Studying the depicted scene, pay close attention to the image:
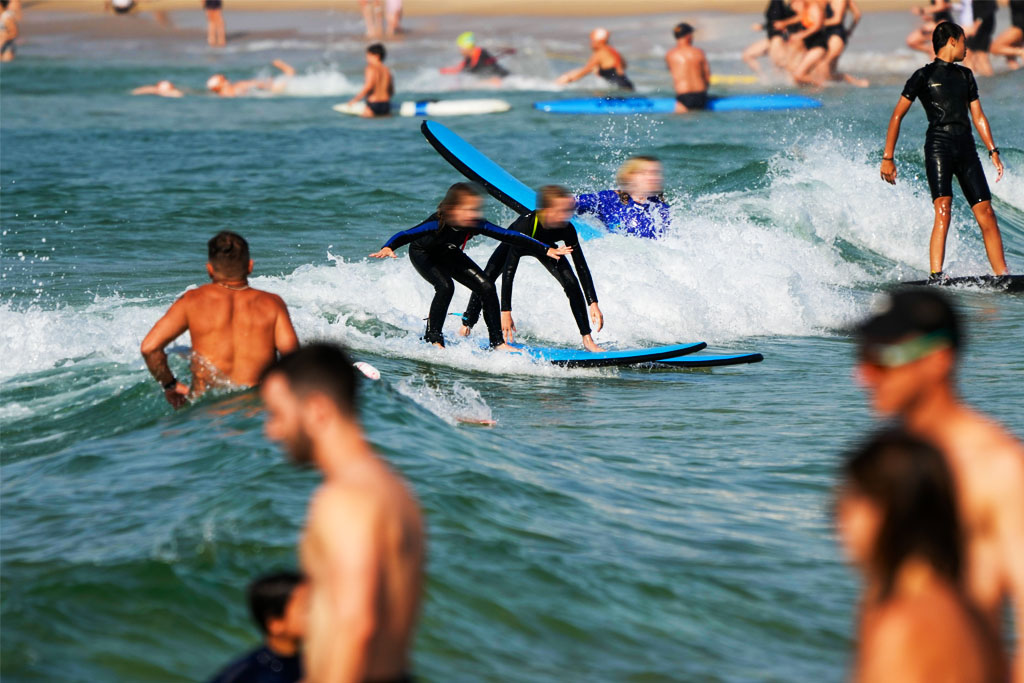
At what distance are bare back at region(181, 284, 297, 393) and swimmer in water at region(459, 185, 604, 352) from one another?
9.85 feet

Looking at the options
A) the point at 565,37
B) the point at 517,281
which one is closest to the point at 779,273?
the point at 517,281

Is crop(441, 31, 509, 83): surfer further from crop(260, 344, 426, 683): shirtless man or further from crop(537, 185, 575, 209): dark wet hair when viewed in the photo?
crop(260, 344, 426, 683): shirtless man

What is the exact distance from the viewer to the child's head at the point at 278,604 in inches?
126

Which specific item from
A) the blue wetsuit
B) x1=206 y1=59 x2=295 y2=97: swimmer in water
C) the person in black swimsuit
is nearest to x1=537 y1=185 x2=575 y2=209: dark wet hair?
the blue wetsuit

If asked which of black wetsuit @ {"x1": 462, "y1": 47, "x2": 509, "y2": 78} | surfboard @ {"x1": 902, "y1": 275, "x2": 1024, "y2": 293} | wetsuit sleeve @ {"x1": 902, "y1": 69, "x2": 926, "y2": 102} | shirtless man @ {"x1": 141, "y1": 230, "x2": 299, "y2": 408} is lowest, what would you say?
surfboard @ {"x1": 902, "y1": 275, "x2": 1024, "y2": 293}

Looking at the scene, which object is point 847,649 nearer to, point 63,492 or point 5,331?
point 63,492

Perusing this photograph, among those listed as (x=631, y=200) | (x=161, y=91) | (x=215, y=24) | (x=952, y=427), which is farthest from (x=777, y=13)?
(x=952, y=427)

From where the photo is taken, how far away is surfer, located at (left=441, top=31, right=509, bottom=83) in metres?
28.1

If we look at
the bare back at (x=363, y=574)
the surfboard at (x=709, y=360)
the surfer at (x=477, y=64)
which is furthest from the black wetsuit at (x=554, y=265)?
the surfer at (x=477, y=64)

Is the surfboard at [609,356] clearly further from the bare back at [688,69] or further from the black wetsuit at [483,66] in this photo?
the black wetsuit at [483,66]

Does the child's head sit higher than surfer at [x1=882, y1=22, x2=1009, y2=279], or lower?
lower

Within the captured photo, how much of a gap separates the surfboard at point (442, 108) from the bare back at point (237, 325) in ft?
58.0

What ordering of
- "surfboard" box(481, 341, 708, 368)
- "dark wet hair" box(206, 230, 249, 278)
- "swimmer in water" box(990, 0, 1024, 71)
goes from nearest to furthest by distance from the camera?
"dark wet hair" box(206, 230, 249, 278) → "surfboard" box(481, 341, 708, 368) → "swimmer in water" box(990, 0, 1024, 71)

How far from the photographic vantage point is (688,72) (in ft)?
70.7
